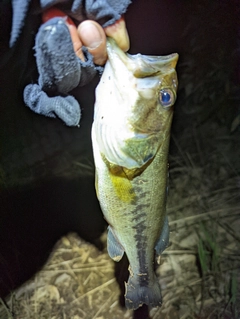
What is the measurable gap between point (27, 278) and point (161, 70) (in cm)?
237

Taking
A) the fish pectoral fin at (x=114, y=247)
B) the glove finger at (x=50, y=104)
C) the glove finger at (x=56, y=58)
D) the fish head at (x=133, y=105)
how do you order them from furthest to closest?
the fish pectoral fin at (x=114, y=247) → the glove finger at (x=50, y=104) → the fish head at (x=133, y=105) → the glove finger at (x=56, y=58)

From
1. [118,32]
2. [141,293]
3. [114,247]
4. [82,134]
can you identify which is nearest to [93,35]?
[118,32]

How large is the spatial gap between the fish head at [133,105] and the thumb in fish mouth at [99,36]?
0.04 metres

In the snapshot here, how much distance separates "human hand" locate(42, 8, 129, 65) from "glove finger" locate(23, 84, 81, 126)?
8.8 inches

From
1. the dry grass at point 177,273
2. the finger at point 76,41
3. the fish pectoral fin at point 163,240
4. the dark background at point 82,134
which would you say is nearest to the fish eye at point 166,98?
the finger at point 76,41

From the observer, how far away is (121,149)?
1.41m

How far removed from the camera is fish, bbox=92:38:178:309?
132 cm

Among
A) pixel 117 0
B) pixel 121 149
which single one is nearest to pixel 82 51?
pixel 117 0

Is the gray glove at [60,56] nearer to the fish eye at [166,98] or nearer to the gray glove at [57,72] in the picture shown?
the gray glove at [57,72]

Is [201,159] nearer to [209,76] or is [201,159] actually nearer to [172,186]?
[172,186]

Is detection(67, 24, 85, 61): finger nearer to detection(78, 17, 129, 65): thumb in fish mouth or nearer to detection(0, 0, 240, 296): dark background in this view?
detection(78, 17, 129, 65): thumb in fish mouth

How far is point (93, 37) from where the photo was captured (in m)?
1.28

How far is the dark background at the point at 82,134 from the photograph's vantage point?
2.83 m

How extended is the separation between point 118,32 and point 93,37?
13 centimetres
